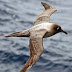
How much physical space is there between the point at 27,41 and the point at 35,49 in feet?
15.8

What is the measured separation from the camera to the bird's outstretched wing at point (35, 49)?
8.69 meters

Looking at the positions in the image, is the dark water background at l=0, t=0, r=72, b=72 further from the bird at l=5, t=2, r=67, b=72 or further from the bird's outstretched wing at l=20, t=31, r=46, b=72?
the bird's outstretched wing at l=20, t=31, r=46, b=72

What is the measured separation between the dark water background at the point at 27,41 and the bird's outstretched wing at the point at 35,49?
236 centimetres

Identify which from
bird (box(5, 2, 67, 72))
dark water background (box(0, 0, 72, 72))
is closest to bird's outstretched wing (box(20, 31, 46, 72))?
bird (box(5, 2, 67, 72))

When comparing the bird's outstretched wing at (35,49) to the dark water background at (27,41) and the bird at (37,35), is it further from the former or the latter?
the dark water background at (27,41)

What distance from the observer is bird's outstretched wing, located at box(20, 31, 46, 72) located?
8.69 metres

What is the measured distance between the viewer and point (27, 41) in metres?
14.0

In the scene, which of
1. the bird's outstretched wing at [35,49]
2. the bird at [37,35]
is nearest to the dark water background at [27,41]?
the bird at [37,35]

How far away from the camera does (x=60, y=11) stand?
18.6 meters

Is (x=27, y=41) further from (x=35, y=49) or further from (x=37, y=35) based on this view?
(x=35, y=49)

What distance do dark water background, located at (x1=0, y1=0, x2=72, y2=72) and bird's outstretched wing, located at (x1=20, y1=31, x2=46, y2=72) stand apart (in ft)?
7.75

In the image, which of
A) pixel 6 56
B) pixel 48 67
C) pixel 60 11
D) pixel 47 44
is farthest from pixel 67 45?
pixel 60 11

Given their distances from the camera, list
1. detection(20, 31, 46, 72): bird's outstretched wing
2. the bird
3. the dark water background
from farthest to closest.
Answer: the dark water background < the bird < detection(20, 31, 46, 72): bird's outstretched wing

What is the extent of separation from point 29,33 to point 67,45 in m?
4.36
